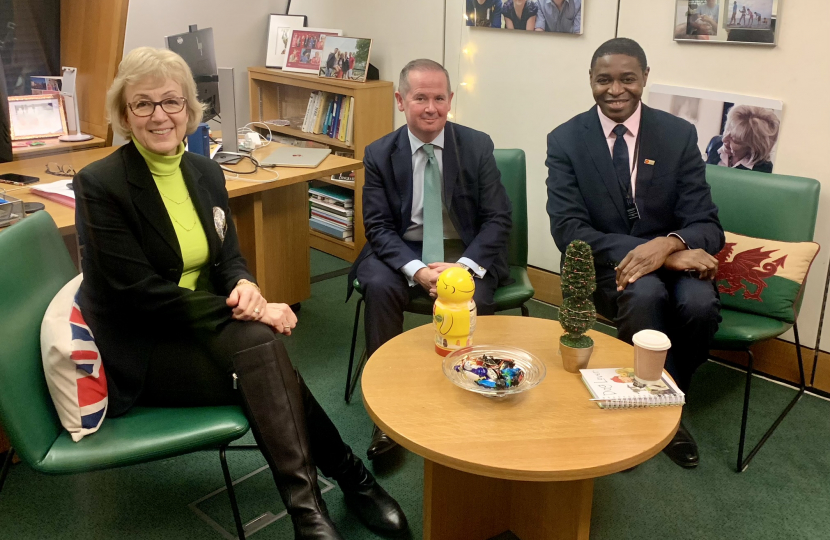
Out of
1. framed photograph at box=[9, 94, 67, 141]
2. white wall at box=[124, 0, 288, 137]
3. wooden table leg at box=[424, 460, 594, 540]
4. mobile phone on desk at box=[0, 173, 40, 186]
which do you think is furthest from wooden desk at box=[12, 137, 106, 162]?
wooden table leg at box=[424, 460, 594, 540]

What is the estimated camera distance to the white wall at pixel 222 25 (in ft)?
13.5

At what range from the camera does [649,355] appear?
177 cm

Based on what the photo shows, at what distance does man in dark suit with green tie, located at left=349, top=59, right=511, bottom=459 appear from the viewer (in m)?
2.56

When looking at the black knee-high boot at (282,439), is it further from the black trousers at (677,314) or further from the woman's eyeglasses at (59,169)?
the woman's eyeglasses at (59,169)

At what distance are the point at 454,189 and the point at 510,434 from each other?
48.2 inches

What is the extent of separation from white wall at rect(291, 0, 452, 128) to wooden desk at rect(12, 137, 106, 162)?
1.53 metres

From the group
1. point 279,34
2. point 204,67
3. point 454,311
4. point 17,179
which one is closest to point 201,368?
point 454,311

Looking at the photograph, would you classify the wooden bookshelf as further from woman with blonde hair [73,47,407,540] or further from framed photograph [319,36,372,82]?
woman with blonde hair [73,47,407,540]

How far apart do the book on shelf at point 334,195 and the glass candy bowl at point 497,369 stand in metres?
2.38

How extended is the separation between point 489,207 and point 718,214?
820 mm

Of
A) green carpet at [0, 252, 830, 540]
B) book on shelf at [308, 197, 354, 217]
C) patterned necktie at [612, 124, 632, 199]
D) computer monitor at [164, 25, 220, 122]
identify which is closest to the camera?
green carpet at [0, 252, 830, 540]

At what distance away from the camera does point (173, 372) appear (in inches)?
75.0

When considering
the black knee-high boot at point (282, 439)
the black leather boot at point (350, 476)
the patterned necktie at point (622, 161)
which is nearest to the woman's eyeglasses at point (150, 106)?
the black knee-high boot at point (282, 439)

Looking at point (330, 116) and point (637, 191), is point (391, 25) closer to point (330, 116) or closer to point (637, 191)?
point (330, 116)
